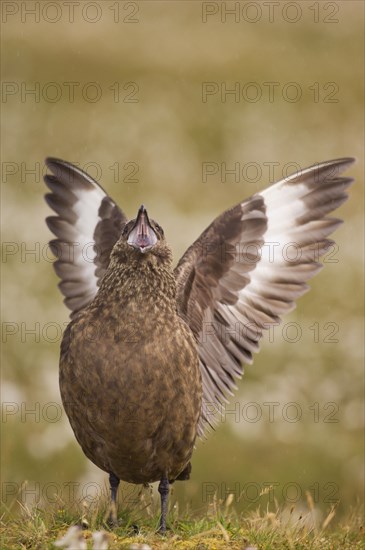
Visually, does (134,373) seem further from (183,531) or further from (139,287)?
(183,531)

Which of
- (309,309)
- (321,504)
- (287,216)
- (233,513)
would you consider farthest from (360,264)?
(233,513)

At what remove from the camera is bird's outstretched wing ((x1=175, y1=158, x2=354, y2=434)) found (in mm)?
5742

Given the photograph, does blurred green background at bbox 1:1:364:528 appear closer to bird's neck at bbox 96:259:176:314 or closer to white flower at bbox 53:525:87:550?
bird's neck at bbox 96:259:176:314

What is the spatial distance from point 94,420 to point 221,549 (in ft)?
2.95

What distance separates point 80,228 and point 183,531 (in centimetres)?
242

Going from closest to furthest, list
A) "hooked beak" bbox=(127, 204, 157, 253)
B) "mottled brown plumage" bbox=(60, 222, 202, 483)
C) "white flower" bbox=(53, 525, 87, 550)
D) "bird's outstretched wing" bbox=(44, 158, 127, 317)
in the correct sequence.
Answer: "white flower" bbox=(53, 525, 87, 550), "mottled brown plumage" bbox=(60, 222, 202, 483), "hooked beak" bbox=(127, 204, 157, 253), "bird's outstretched wing" bbox=(44, 158, 127, 317)

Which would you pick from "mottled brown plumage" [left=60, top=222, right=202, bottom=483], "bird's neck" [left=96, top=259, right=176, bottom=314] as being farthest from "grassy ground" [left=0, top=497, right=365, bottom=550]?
"bird's neck" [left=96, top=259, right=176, bottom=314]

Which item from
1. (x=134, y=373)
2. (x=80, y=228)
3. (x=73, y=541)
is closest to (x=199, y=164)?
(x=80, y=228)

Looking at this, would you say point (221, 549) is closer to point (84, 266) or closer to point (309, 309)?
point (84, 266)

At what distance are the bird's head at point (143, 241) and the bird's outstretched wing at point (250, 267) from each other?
57 cm

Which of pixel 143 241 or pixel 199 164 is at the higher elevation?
pixel 199 164

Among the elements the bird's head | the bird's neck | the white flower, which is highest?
the bird's head

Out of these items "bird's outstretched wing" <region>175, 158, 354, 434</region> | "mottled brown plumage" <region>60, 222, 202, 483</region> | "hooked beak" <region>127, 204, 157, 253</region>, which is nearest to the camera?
"mottled brown plumage" <region>60, 222, 202, 483</region>

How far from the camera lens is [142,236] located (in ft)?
15.9
